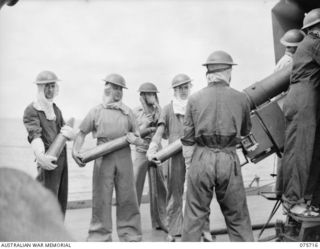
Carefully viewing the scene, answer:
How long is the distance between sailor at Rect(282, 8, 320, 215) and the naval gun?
0.71 ft

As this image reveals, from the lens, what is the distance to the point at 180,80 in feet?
15.8

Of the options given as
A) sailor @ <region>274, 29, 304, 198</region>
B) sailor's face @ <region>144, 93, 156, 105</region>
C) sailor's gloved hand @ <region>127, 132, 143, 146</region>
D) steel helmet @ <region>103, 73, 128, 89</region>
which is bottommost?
sailor's gloved hand @ <region>127, 132, 143, 146</region>

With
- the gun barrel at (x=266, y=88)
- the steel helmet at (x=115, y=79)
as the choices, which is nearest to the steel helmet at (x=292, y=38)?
the gun barrel at (x=266, y=88)

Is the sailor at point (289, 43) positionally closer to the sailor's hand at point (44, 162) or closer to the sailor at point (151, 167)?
the sailor at point (151, 167)

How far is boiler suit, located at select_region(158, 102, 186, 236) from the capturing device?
479 cm

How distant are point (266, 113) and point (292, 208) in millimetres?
823

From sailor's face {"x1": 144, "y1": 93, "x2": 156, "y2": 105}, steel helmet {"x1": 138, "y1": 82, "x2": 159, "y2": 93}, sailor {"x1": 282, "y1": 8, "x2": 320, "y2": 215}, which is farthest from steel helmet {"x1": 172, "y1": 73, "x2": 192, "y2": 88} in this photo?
sailor {"x1": 282, "y1": 8, "x2": 320, "y2": 215}

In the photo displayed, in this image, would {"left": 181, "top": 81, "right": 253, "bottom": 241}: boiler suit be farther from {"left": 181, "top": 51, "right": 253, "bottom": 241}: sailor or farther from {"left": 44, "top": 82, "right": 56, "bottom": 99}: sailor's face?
{"left": 44, "top": 82, "right": 56, "bottom": 99}: sailor's face

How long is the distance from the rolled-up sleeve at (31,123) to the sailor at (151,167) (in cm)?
126

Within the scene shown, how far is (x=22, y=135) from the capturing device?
430cm

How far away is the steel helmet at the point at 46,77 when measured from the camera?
14.2 feet

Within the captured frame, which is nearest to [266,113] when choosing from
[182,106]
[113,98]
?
[182,106]

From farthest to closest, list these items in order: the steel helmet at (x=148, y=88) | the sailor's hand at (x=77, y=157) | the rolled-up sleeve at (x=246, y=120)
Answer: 1. the steel helmet at (x=148, y=88)
2. the sailor's hand at (x=77, y=157)
3. the rolled-up sleeve at (x=246, y=120)

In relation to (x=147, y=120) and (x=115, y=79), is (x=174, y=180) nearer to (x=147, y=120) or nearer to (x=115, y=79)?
(x=147, y=120)
